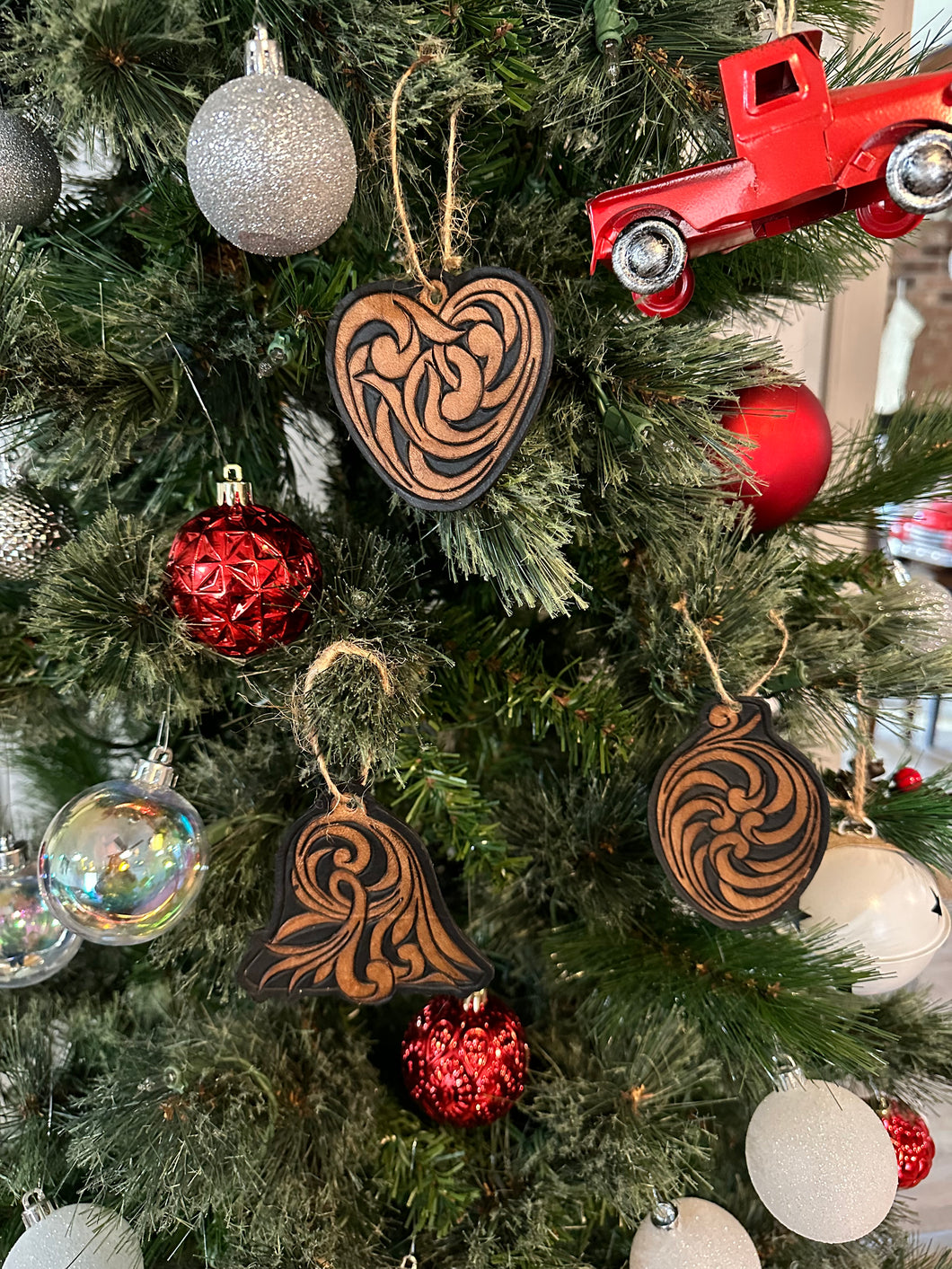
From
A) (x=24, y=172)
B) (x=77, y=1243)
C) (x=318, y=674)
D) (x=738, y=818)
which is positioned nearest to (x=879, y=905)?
(x=738, y=818)

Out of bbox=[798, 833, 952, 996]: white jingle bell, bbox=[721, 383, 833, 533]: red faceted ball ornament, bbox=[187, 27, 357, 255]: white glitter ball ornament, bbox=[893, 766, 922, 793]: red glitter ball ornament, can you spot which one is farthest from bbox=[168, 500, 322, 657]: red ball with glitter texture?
bbox=[893, 766, 922, 793]: red glitter ball ornament

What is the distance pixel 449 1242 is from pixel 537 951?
0.58 feet

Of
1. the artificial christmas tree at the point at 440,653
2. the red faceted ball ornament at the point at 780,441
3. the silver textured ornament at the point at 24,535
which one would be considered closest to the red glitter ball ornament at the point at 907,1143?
the artificial christmas tree at the point at 440,653

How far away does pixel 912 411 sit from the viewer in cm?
61

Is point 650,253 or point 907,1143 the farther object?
point 907,1143

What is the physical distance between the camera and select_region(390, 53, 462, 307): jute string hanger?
0.34 metres

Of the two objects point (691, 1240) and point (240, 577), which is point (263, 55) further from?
point (691, 1240)

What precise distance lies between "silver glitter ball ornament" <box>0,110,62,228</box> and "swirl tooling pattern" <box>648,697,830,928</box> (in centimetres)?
42

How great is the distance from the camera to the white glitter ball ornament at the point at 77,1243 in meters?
0.46

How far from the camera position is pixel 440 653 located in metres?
0.44

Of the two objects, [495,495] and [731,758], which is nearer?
[495,495]

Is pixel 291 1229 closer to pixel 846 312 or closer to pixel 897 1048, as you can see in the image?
pixel 897 1048

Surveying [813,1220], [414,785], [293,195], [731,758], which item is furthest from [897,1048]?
[293,195]

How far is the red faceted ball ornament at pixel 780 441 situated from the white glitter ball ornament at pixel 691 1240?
0.41 metres
